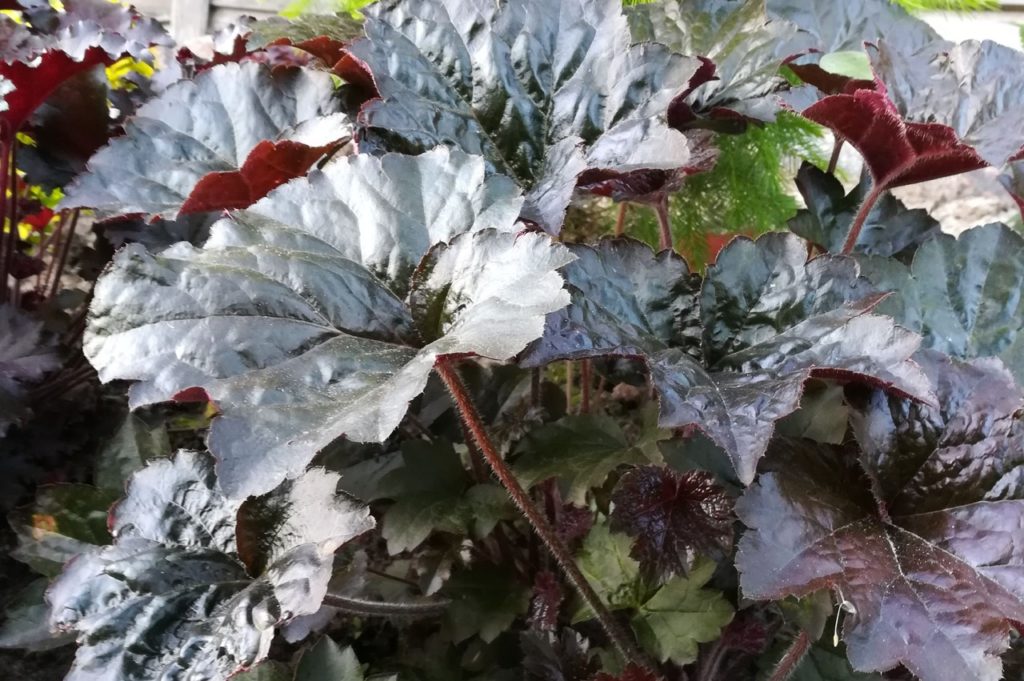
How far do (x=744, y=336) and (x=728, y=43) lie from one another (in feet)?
1.46

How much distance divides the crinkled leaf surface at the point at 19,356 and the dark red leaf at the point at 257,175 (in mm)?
327

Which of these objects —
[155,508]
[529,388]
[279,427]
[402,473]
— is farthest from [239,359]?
[529,388]

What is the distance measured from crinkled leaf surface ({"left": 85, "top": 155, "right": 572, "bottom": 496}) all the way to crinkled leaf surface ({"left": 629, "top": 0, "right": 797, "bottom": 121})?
41cm

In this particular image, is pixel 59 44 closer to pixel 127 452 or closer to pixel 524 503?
pixel 127 452

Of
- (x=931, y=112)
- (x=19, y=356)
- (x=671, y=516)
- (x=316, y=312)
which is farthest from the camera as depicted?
(x=19, y=356)

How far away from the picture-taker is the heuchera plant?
0.60 m

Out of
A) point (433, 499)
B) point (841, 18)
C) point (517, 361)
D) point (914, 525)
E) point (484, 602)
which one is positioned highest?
point (841, 18)

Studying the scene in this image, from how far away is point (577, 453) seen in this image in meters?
0.88

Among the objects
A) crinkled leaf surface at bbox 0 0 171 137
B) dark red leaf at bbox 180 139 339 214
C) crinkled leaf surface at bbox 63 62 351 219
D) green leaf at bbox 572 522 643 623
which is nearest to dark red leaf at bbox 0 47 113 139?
crinkled leaf surface at bbox 0 0 171 137

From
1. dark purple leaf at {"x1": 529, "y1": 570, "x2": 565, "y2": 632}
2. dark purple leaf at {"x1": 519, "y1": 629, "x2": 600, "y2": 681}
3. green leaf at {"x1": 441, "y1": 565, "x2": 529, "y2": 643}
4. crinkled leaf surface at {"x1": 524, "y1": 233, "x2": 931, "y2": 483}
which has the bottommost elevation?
green leaf at {"x1": 441, "y1": 565, "x2": 529, "y2": 643}

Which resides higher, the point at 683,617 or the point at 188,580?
the point at 188,580

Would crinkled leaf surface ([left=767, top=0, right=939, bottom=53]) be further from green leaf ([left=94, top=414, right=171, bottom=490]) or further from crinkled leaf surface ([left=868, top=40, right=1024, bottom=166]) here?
green leaf ([left=94, top=414, right=171, bottom=490])

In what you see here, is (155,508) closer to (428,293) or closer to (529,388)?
(428,293)

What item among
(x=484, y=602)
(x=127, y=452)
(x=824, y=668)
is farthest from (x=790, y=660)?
(x=127, y=452)
